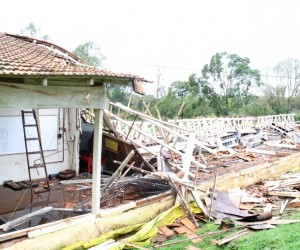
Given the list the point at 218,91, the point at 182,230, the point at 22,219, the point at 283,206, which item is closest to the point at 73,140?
the point at 22,219

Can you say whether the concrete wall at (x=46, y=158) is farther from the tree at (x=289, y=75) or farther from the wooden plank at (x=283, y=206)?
the tree at (x=289, y=75)

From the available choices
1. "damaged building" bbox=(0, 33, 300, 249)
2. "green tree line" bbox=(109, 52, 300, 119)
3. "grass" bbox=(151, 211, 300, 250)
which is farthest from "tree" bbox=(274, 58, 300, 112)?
"grass" bbox=(151, 211, 300, 250)

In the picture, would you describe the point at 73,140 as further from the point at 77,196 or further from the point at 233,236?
the point at 233,236

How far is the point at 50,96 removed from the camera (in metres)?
6.65

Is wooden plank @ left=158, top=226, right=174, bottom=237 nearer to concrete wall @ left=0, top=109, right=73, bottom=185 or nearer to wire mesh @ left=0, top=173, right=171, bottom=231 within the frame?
wire mesh @ left=0, top=173, right=171, bottom=231

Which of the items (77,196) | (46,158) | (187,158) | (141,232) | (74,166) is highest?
(187,158)

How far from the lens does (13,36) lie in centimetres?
1107

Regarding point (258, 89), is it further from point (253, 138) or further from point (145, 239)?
point (145, 239)

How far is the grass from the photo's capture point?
6.75 metres

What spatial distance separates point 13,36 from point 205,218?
806 cm

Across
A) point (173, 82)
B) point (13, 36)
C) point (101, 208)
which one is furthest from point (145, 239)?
point (173, 82)

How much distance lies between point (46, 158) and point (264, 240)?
7041 millimetres

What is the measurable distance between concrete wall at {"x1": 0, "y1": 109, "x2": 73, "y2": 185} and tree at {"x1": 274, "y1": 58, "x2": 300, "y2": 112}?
4790 centimetres

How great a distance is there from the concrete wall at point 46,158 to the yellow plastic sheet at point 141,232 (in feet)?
13.7
